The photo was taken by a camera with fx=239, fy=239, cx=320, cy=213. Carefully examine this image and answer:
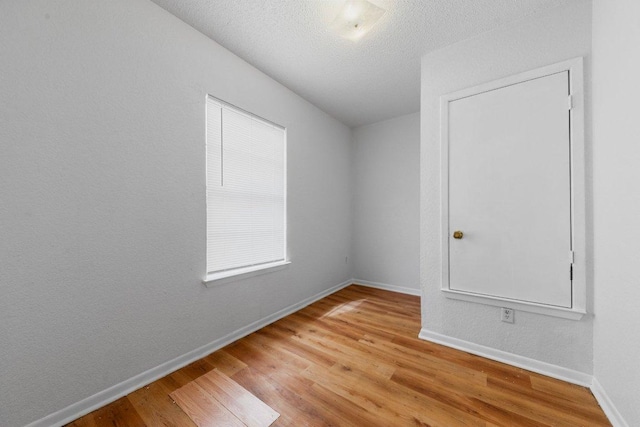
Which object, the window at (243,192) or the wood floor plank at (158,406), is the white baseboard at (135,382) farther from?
the window at (243,192)

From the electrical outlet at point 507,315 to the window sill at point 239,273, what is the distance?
6.56ft

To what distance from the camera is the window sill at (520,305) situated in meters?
1.61

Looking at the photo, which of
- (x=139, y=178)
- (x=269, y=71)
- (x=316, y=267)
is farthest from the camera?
(x=316, y=267)

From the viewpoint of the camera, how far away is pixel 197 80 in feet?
6.34

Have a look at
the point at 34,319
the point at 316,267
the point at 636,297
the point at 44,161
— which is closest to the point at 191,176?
the point at 44,161

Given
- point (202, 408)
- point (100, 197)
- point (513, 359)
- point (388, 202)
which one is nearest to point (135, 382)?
point (202, 408)

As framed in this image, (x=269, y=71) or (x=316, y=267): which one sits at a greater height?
(x=269, y=71)

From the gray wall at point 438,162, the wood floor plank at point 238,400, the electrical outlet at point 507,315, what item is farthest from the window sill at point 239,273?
the electrical outlet at point 507,315

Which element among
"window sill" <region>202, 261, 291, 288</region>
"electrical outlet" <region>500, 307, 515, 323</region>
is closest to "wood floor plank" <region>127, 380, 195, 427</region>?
"window sill" <region>202, 261, 291, 288</region>

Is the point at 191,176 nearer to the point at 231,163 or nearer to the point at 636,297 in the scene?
the point at 231,163

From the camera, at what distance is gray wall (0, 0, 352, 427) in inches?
47.2

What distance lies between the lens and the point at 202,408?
1414 millimetres

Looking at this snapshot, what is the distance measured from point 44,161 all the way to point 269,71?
1.94 metres

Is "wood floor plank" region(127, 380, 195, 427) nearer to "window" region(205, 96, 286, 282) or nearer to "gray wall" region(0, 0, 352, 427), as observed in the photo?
"gray wall" region(0, 0, 352, 427)
